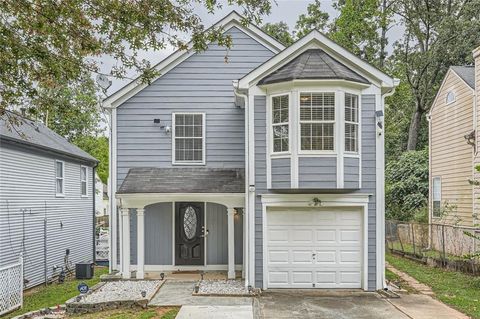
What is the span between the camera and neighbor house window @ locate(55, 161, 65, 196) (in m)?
16.9

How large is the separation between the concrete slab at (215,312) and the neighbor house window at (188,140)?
17.6 ft

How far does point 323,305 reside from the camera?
10.1m

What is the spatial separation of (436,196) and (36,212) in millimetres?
15868

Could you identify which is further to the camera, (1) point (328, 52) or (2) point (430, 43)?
(2) point (430, 43)

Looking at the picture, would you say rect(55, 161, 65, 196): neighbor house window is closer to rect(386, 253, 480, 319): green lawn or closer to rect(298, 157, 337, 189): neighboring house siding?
rect(298, 157, 337, 189): neighboring house siding

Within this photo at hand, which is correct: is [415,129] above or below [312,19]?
below

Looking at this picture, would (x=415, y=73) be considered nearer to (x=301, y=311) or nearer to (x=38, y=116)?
(x=301, y=311)

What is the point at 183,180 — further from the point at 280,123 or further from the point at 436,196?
the point at 436,196

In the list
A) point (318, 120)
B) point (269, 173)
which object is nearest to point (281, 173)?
point (269, 173)

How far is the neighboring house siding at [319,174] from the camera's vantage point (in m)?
11.1

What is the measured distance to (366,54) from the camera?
101 ft

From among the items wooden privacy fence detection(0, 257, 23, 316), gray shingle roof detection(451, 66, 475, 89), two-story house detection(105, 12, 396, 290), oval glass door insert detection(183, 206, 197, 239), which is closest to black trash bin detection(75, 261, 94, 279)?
two-story house detection(105, 12, 396, 290)

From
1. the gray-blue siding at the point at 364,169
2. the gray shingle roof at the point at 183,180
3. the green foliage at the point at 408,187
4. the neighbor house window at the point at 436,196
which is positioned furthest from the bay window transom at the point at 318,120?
the green foliage at the point at 408,187

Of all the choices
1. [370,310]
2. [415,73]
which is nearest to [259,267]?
[370,310]
